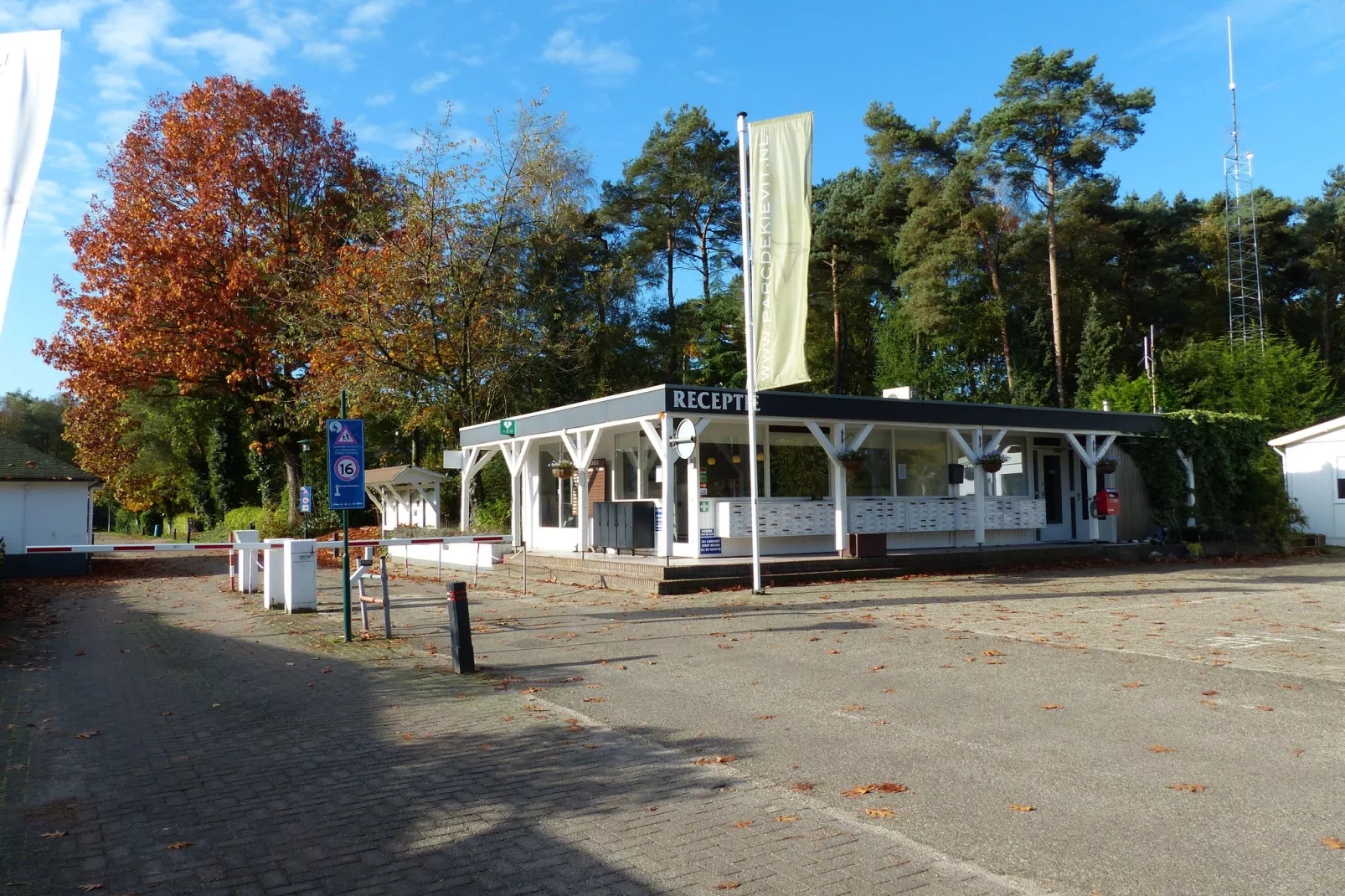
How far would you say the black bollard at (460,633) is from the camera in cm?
870

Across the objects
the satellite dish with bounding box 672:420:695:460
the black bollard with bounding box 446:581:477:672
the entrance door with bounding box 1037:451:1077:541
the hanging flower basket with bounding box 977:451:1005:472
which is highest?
the satellite dish with bounding box 672:420:695:460

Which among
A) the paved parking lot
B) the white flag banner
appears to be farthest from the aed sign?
the paved parking lot

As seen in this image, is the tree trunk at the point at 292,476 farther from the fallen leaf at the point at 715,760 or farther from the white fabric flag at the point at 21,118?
the white fabric flag at the point at 21,118

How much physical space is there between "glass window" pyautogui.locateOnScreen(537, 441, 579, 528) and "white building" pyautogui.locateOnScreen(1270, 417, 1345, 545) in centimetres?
2004

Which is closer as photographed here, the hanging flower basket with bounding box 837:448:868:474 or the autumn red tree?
the hanging flower basket with bounding box 837:448:868:474

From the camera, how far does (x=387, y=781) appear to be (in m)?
5.39

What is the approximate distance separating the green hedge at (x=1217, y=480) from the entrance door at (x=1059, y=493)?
5.79 feet

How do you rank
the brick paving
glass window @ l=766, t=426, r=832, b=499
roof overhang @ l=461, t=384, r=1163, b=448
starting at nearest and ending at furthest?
the brick paving, roof overhang @ l=461, t=384, r=1163, b=448, glass window @ l=766, t=426, r=832, b=499

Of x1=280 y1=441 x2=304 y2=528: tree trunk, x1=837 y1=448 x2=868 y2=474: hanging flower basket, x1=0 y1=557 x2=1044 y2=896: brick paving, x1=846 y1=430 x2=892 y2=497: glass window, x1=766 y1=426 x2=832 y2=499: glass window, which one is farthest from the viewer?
x1=280 y1=441 x2=304 y2=528: tree trunk

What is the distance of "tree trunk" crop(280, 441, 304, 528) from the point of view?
1326 inches

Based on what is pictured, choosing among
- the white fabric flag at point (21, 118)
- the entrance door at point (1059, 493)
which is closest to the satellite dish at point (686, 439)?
the white fabric flag at point (21, 118)

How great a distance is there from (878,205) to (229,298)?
82.1 ft

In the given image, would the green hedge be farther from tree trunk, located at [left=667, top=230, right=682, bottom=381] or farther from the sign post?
the sign post

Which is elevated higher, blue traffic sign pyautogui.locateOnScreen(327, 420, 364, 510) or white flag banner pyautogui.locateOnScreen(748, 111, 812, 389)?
white flag banner pyautogui.locateOnScreen(748, 111, 812, 389)
